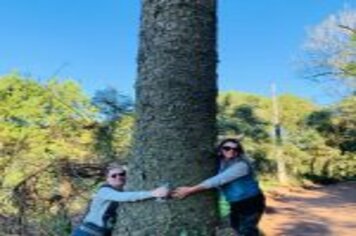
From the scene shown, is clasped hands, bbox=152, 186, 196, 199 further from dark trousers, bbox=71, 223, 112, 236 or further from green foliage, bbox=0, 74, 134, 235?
green foliage, bbox=0, 74, 134, 235

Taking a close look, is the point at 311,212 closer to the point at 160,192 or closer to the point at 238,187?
the point at 238,187

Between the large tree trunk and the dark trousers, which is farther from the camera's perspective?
the dark trousers

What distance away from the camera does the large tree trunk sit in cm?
646

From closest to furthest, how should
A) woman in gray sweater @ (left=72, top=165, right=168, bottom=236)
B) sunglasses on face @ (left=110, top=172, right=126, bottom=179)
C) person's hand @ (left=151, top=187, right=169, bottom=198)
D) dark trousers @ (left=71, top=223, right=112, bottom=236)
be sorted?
person's hand @ (left=151, top=187, right=169, bottom=198) < woman in gray sweater @ (left=72, top=165, right=168, bottom=236) < dark trousers @ (left=71, top=223, right=112, bottom=236) < sunglasses on face @ (left=110, top=172, right=126, bottom=179)

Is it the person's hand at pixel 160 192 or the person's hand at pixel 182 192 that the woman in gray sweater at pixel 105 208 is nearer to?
the person's hand at pixel 160 192

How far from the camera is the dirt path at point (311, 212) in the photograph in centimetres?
1636

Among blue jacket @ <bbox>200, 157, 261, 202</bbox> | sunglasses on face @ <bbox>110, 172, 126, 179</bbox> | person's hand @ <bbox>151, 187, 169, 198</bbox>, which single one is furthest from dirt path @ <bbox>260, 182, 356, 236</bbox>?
person's hand @ <bbox>151, 187, 169, 198</bbox>

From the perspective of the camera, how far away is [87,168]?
10844mm

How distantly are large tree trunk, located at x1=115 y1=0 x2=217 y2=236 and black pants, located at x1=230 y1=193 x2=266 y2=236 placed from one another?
637mm

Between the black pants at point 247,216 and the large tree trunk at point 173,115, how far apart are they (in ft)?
2.09

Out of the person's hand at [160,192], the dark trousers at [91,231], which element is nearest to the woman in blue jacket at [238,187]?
the person's hand at [160,192]

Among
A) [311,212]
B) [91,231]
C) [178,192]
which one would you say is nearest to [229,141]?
[178,192]

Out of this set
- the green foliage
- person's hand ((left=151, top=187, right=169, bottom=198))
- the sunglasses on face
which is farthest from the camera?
the green foliage

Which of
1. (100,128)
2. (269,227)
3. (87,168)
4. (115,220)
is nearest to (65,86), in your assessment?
(100,128)
